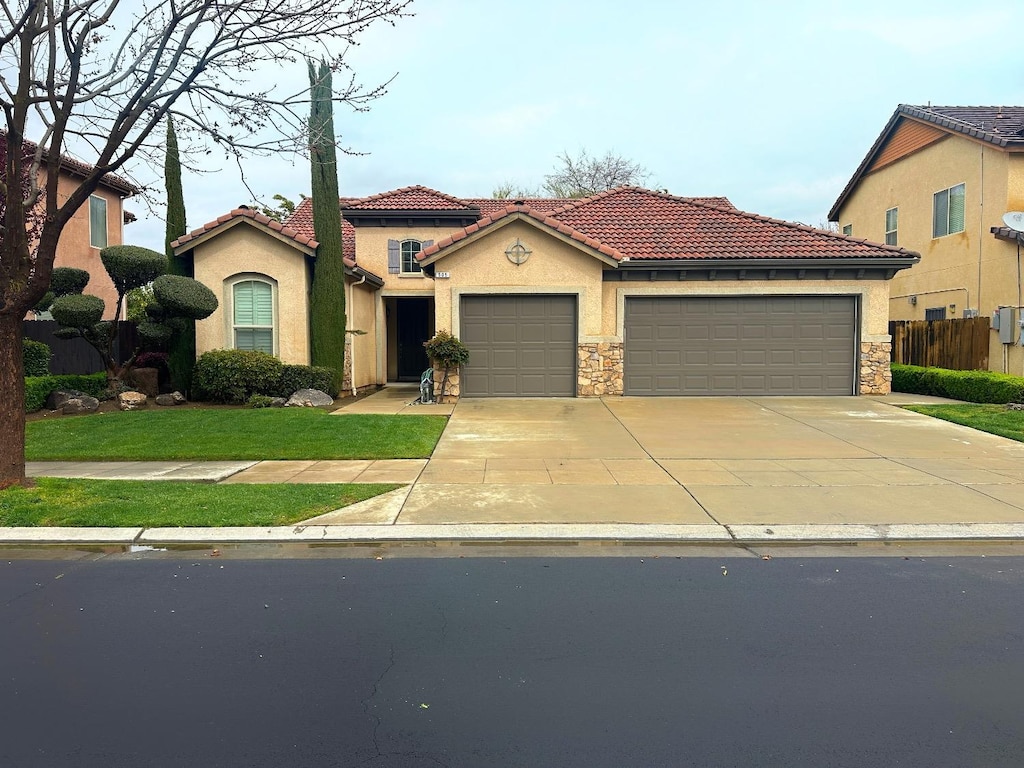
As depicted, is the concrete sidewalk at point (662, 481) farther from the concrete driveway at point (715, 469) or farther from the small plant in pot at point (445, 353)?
the small plant in pot at point (445, 353)

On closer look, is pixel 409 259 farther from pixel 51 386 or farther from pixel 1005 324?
pixel 1005 324

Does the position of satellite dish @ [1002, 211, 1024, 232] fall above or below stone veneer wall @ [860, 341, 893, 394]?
above

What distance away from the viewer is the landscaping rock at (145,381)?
16.2 m

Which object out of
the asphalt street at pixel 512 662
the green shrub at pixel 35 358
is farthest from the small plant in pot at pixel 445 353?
the asphalt street at pixel 512 662

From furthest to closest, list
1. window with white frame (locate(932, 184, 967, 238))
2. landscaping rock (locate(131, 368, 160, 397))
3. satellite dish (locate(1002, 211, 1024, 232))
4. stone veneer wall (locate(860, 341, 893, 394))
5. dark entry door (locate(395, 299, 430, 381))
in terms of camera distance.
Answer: dark entry door (locate(395, 299, 430, 381)), window with white frame (locate(932, 184, 967, 238)), stone veneer wall (locate(860, 341, 893, 394)), satellite dish (locate(1002, 211, 1024, 232)), landscaping rock (locate(131, 368, 160, 397))

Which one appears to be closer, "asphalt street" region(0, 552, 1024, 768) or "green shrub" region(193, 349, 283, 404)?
"asphalt street" region(0, 552, 1024, 768)

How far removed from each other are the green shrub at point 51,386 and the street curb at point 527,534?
9.06m

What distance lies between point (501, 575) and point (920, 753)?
3027 millimetres

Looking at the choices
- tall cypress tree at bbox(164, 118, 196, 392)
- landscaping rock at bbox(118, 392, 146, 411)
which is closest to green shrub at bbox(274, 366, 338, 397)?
tall cypress tree at bbox(164, 118, 196, 392)

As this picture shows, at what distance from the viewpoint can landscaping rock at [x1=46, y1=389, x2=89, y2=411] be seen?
571 inches

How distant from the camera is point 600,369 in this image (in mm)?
16844

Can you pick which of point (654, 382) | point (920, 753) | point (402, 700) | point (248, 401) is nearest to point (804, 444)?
point (654, 382)

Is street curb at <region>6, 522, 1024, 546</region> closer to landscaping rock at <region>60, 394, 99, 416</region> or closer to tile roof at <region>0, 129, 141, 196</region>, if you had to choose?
landscaping rock at <region>60, 394, 99, 416</region>

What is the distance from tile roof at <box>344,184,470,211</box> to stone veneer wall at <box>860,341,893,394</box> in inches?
459
